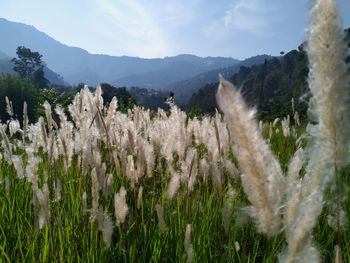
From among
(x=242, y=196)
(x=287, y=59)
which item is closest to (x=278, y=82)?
(x=287, y=59)

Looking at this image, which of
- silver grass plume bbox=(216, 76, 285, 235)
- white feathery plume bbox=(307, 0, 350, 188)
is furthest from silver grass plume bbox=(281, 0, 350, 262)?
silver grass plume bbox=(216, 76, 285, 235)

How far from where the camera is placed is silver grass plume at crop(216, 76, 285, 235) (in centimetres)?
84

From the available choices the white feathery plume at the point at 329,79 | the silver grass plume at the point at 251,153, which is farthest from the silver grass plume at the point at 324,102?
the silver grass plume at the point at 251,153

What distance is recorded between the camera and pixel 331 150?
36.4 inches

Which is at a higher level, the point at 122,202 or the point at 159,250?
the point at 122,202

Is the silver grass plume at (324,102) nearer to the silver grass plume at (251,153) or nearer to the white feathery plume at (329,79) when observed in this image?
the white feathery plume at (329,79)

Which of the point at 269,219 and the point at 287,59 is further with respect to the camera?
the point at 287,59

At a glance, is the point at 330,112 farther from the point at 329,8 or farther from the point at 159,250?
the point at 159,250

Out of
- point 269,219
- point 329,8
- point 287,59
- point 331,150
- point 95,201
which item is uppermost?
point 287,59

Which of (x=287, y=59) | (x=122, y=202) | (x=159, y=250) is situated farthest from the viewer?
(x=287, y=59)

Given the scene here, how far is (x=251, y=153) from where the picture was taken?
89cm

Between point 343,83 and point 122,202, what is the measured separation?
1346 mm

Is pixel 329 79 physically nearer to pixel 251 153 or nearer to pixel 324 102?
pixel 324 102

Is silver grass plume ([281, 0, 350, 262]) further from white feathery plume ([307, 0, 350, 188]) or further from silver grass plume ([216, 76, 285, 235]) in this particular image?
silver grass plume ([216, 76, 285, 235])
